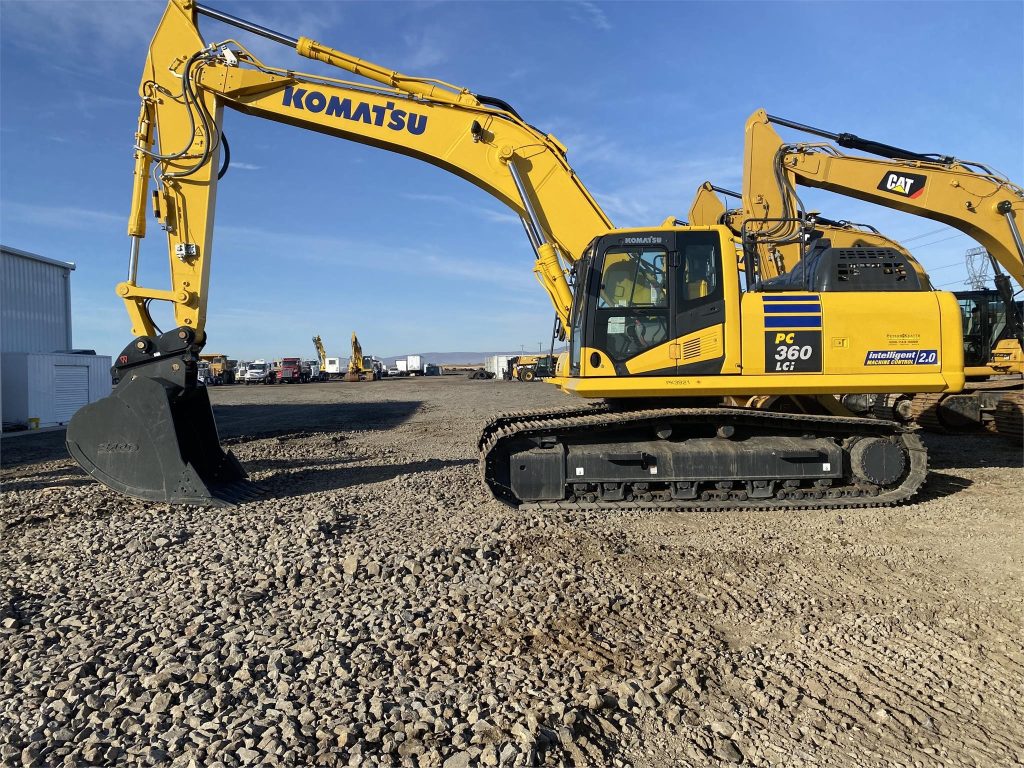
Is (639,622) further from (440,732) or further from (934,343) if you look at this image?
(934,343)

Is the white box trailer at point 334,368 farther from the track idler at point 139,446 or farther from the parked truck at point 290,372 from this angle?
the track idler at point 139,446

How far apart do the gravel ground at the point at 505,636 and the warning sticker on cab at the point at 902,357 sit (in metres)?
1.60

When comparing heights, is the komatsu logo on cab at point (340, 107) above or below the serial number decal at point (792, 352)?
above

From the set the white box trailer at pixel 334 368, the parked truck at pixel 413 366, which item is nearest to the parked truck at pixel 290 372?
the white box trailer at pixel 334 368

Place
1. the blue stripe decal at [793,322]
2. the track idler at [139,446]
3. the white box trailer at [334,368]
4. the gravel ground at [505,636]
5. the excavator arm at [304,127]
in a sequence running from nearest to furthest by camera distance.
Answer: the gravel ground at [505,636]
the track idler at [139,446]
the blue stripe decal at [793,322]
the excavator arm at [304,127]
the white box trailer at [334,368]

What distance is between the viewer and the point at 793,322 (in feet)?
22.5

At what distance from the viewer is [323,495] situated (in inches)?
301

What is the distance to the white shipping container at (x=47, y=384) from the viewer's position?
17.2 meters

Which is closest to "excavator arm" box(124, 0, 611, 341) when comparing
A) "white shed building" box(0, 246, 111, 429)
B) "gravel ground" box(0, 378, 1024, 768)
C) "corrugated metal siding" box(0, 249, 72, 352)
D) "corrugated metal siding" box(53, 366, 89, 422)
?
"gravel ground" box(0, 378, 1024, 768)

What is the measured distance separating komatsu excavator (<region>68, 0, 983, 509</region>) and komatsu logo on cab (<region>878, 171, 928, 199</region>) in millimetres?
4740

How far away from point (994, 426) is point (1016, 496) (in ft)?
17.4

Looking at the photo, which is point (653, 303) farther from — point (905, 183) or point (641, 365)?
point (905, 183)

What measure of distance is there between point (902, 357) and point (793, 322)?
48.8 inches

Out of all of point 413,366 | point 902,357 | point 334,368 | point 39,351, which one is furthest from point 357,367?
point 902,357
